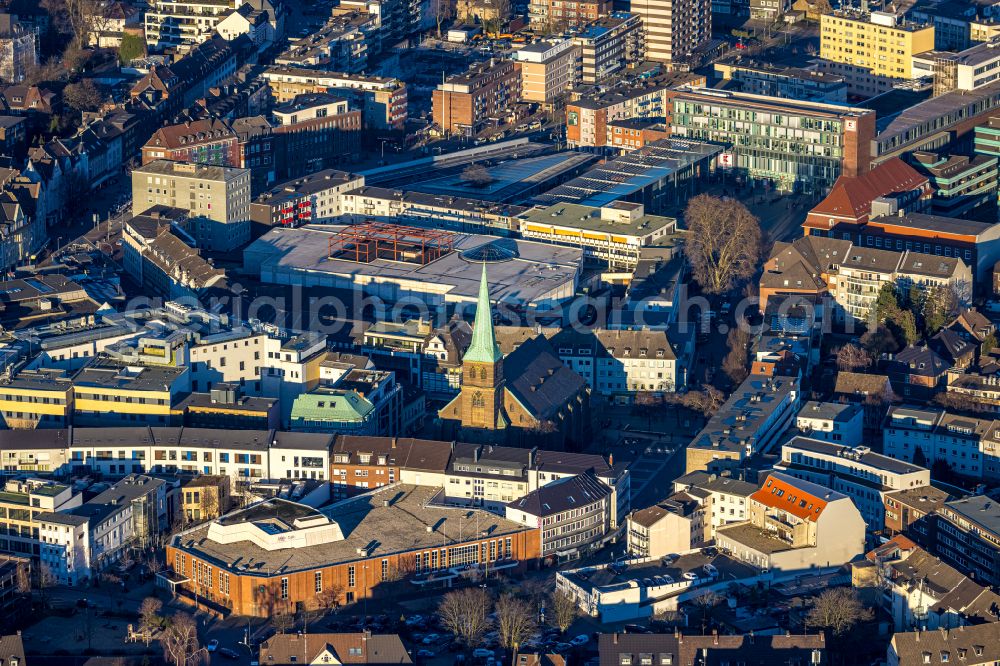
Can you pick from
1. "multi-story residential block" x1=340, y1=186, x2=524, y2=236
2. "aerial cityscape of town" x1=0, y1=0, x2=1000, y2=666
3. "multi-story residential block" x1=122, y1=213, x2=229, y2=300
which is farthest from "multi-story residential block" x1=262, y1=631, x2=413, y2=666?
"multi-story residential block" x1=340, y1=186, x2=524, y2=236

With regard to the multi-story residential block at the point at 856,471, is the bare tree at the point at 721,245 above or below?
above

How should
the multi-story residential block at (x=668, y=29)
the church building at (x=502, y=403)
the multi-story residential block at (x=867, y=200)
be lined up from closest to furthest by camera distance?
the church building at (x=502, y=403) → the multi-story residential block at (x=867, y=200) → the multi-story residential block at (x=668, y=29)

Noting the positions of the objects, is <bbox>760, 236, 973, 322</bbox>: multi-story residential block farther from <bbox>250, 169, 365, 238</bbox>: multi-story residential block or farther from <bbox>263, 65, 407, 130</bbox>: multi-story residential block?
<bbox>263, 65, 407, 130</bbox>: multi-story residential block

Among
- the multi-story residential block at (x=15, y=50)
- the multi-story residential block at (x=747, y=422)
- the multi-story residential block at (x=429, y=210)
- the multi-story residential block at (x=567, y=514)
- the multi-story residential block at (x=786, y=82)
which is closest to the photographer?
the multi-story residential block at (x=567, y=514)

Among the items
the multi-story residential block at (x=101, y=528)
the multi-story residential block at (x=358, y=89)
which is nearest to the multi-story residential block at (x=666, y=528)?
the multi-story residential block at (x=101, y=528)

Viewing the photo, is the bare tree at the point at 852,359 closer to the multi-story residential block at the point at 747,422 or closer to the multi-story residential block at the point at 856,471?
the multi-story residential block at the point at 747,422

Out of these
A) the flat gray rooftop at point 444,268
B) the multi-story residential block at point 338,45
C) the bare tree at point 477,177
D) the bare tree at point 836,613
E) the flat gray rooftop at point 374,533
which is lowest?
the bare tree at point 836,613
